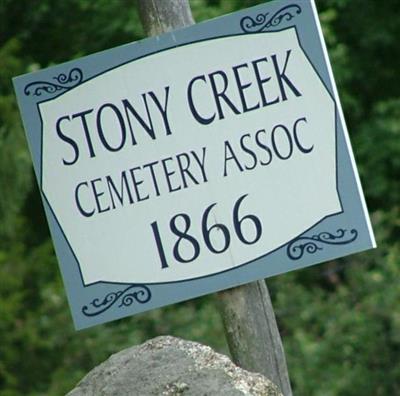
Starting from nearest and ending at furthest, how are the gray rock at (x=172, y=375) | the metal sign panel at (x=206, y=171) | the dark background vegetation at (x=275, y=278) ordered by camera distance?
the gray rock at (x=172, y=375) → the metal sign panel at (x=206, y=171) → the dark background vegetation at (x=275, y=278)

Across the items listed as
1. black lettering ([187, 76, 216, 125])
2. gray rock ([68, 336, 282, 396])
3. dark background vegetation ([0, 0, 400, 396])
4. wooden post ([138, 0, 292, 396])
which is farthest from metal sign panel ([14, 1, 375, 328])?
dark background vegetation ([0, 0, 400, 396])

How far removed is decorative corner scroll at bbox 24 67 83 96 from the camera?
4.33 metres

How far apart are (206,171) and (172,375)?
72 cm

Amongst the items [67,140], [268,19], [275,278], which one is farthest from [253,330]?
[275,278]

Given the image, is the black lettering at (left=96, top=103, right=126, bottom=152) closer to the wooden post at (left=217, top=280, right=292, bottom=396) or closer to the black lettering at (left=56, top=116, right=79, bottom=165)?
the black lettering at (left=56, top=116, right=79, bottom=165)

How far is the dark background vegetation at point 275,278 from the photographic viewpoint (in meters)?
8.19

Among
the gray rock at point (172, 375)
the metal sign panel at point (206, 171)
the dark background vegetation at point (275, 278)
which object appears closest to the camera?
the gray rock at point (172, 375)

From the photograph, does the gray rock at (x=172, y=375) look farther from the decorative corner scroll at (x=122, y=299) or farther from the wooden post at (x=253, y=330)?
the wooden post at (x=253, y=330)

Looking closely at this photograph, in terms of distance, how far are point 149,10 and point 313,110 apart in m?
0.59

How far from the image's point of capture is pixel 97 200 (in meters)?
4.25

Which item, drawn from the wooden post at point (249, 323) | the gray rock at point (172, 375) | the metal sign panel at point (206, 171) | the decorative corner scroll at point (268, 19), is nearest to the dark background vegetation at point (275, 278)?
the wooden post at point (249, 323)

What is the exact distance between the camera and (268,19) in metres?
4.27

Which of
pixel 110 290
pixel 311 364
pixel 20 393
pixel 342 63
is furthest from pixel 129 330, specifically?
pixel 110 290

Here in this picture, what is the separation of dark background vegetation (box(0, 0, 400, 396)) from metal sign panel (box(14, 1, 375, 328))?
375 centimetres
